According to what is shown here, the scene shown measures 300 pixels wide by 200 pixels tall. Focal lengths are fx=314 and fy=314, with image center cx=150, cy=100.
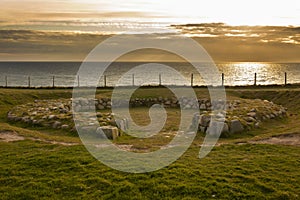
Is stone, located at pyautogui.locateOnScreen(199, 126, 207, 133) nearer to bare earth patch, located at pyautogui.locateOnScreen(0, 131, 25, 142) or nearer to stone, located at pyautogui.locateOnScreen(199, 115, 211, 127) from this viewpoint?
stone, located at pyautogui.locateOnScreen(199, 115, 211, 127)

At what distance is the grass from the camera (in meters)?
8.98

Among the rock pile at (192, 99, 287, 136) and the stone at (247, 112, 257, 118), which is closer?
the rock pile at (192, 99, 287, 136)

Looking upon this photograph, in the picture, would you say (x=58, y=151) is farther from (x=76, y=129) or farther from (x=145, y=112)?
(x=145, y=112)

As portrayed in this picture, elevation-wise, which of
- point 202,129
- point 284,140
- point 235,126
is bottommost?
point 284,140

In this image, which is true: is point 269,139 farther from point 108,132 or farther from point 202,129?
point 108,132

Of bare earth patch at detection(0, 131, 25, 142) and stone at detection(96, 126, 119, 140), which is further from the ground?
stone at detection(96, 126, 119, 140)

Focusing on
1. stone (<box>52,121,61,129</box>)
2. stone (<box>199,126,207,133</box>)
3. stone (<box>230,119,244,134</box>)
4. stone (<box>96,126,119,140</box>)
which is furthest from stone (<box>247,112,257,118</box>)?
stone (<box>52,121,61,129</box>)

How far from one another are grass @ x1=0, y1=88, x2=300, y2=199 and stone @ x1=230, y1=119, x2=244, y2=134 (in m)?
2.99

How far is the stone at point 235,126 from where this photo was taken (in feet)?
56.3

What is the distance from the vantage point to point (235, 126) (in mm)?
17297

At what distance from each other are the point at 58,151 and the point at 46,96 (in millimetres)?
19511

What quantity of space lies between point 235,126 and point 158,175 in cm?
850

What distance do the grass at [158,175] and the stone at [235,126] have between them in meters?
2.99

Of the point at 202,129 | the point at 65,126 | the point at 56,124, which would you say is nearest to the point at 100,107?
the point at 56,124
